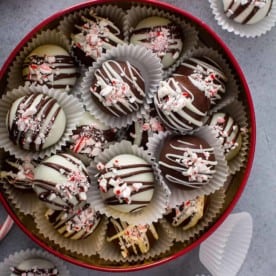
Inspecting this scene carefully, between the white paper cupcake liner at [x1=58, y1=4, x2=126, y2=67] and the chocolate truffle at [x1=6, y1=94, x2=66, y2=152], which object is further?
the white paper cupcake liner at [x1=58, y1=4, x2=126, y2=67]

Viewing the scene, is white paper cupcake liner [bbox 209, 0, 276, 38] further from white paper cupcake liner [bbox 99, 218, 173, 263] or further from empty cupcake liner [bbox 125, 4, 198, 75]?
white paper cupcake liner [bbox 99, 218, 173, 263]

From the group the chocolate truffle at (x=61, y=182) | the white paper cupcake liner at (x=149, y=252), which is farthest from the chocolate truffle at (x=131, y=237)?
the chocolate truffle at (x=61, y=182)

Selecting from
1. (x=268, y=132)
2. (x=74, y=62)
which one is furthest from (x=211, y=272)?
(x=74, y=62)

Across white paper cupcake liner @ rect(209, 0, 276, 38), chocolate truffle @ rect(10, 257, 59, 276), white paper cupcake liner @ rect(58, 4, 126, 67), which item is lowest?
chocolate truffle @ rect(10, 257, 59, 276)

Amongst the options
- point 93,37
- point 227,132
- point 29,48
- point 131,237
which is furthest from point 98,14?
point 131,237

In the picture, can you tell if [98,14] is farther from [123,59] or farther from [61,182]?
[61,182]

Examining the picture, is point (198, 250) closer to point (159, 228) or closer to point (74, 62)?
point (159, 228)

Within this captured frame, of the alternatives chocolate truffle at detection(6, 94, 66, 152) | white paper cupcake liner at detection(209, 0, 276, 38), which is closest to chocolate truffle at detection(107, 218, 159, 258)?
chocolate truffle at detection(6, 94, 66, 152)

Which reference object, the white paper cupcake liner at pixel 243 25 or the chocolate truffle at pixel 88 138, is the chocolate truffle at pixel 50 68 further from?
the white paper cupcake liner at pixel 243 25
